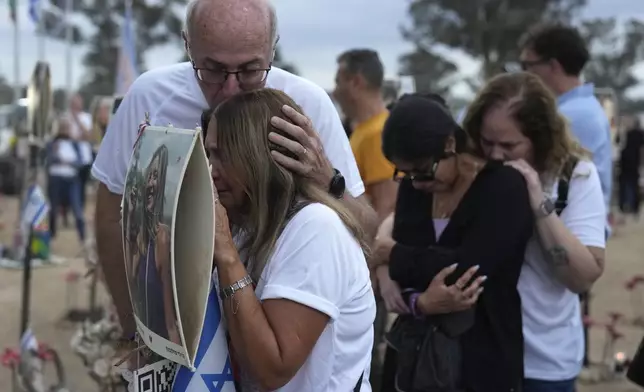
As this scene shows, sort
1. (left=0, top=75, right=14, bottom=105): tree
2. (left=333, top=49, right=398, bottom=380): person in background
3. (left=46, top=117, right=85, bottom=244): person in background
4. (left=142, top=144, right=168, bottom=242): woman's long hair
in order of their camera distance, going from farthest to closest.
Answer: (left=0, top=75, right=14, bottom=105): tree, (left=46, top=117, right=85, bottom=244): person in background, (left=333, top=49, right=398, bottom=380): person in background, (left=142, top=144, right=168, bottom=242): woman's long hair

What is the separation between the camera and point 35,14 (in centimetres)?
790

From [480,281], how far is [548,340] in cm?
38

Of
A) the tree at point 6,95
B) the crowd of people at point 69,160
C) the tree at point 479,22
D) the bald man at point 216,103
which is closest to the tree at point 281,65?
the bald man at point 216,103

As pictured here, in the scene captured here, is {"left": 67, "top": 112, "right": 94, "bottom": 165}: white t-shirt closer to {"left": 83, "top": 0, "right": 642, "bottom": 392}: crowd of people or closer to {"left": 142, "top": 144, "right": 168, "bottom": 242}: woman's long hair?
{"left": 83, "top": 0, "right": 642, "bottom": 392}: crowd of people

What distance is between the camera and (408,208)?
253 centimetres

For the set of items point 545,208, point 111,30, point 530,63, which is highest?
point 530,63

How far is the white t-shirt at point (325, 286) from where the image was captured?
1476mm

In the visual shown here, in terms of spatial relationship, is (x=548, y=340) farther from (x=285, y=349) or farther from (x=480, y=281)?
(x=285, y=349)

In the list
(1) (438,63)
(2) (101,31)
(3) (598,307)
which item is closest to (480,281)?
(3) (598,307)

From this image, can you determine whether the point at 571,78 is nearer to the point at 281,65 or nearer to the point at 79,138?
the point at 79,138

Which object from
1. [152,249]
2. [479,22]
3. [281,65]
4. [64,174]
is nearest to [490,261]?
[152,249]

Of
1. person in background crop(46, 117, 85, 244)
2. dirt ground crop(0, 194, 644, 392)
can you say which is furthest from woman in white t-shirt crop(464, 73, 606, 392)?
person in background crop(46, 117, 85, 244)

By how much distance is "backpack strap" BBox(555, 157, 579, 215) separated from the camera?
251cm

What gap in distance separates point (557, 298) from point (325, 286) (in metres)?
1.25
